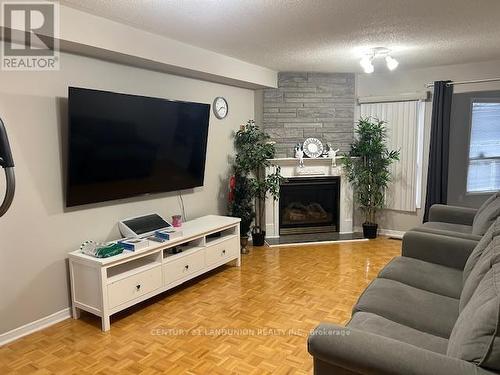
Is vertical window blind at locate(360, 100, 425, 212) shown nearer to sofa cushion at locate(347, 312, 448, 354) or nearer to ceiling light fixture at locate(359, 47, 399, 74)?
ceiling light fixture at locate(359, 47, 399, 74)

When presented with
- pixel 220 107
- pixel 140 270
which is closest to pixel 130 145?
pixel 140 270

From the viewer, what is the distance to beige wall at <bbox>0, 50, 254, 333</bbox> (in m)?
2.57

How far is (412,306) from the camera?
1.99 metres

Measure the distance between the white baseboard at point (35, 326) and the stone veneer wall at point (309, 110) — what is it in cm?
325

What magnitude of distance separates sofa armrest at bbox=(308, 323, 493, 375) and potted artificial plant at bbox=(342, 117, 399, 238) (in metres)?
3.88

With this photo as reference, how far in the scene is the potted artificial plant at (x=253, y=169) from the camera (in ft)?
14.9

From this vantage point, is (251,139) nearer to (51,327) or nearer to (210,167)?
(210,167)

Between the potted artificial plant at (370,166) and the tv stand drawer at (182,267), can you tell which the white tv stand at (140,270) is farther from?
the potted artificial plant at (370,166)

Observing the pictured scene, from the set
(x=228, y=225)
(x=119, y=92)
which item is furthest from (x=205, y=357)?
(x=119, y=92)

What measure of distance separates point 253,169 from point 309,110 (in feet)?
4.10

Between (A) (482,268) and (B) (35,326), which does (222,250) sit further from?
(A) (482,268)

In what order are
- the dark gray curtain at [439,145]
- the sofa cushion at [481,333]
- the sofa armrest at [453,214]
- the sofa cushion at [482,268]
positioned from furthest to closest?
1. the dark gray curtain at [439,145]
2. the sofa armrest at [453,214]
3. the sofa cushion at [482,268]
4. the sofa cushion at [481,333]

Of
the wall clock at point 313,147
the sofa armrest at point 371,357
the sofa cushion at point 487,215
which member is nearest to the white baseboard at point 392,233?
the wall clock at point 313,147

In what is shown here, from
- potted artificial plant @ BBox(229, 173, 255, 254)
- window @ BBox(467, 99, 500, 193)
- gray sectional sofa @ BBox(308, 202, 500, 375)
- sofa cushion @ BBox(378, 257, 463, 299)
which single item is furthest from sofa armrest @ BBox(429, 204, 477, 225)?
window @ BBox(467, 99, 500, 193)
